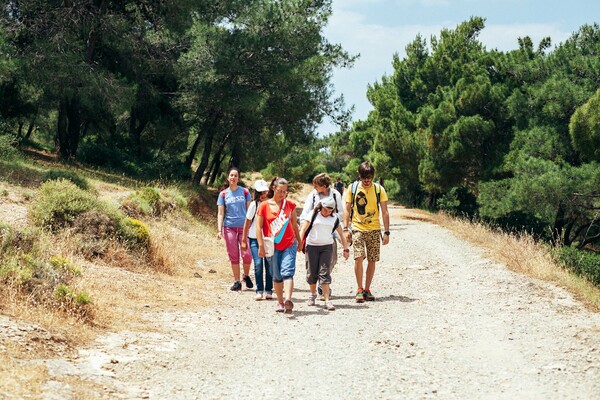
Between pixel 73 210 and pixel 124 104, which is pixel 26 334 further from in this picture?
pixel 124 104

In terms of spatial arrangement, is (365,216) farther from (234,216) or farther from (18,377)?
(18,377)

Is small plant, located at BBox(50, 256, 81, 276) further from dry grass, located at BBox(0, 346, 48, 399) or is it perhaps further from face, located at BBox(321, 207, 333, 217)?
face, located at BBox(321, 207, 333, 217)

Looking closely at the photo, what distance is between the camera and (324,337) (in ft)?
24.6

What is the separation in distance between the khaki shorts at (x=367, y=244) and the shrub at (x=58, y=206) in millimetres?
5167

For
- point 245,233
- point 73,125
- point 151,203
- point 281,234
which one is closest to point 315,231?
point 281,234

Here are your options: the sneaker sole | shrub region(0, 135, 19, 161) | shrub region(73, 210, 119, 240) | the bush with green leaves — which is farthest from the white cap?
shrub region(0, 135, 19, 161)

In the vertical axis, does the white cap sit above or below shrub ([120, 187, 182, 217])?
above

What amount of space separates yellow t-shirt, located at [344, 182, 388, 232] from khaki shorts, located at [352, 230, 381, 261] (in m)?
0.08

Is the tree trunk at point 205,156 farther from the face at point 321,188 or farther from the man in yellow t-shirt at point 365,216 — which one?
the face at point 321,188

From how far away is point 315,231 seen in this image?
9328 mm

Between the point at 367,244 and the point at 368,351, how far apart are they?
9.76 feet

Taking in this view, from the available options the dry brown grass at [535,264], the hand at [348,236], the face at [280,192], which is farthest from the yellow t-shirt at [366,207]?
the dry brown grass at [535,264]

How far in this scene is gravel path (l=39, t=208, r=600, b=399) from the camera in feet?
18.2

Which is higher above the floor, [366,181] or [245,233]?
[366,181]
